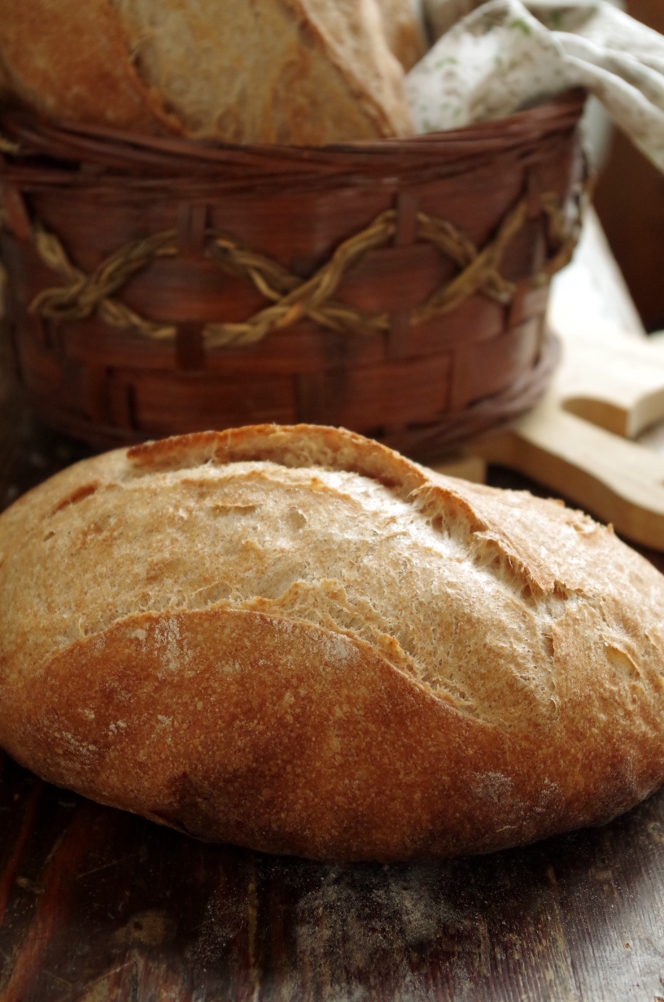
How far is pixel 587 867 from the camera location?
0.86 meters

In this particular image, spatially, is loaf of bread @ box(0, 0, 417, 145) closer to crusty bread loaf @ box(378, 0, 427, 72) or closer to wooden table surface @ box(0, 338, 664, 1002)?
crusty bread loaf @ box(378, 0, 427, 72)

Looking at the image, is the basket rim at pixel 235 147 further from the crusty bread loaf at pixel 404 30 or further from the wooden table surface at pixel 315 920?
the wooden table surface at pixel 315 920

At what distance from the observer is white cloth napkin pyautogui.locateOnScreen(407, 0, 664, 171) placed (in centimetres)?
122

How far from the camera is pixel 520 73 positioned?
123 centimetres

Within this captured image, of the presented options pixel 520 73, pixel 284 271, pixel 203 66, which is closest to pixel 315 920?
pixel 284 271

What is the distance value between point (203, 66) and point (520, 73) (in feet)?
1.34

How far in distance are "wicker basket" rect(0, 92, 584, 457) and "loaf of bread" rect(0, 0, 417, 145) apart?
0.05 metres

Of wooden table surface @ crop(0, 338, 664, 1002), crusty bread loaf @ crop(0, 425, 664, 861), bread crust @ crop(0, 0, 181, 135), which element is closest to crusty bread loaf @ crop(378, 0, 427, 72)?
bread crust @ crop(0, 0, 181, 135)

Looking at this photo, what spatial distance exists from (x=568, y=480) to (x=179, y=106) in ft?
2.44

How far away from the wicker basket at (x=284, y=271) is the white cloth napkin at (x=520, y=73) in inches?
1.8

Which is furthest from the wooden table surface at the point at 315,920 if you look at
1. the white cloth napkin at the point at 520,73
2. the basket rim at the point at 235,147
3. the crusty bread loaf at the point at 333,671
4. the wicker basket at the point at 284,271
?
the white cloth napkin at the point at 520,73

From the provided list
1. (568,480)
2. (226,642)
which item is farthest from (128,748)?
(568,480)

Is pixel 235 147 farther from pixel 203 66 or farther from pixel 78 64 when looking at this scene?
pixel 78 64

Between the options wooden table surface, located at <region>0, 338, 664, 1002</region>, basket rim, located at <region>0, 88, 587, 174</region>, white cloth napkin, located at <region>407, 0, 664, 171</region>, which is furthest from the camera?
white cloth napkin, located at <region>407, 0, 664, 171</region>
